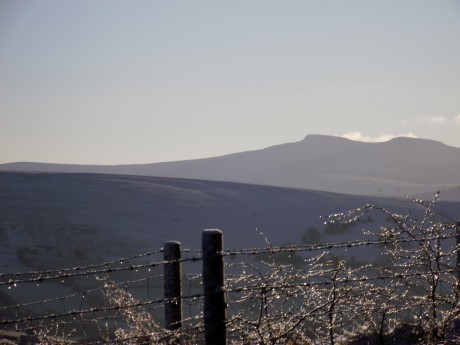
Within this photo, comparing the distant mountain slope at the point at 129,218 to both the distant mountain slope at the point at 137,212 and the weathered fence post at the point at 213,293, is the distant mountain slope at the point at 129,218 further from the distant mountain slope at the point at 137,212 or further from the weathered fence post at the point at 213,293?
the weathered fence post at the point at 213,293

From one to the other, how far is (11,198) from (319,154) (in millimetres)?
149509

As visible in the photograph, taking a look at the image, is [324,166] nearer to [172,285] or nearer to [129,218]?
[129,218]

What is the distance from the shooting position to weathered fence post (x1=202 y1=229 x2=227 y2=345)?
4.66 meters

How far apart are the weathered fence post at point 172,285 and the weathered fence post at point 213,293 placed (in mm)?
988

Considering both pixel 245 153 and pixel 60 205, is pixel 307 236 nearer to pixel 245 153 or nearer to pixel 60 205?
pixel 60 205

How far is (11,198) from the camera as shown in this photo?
41.2 meters

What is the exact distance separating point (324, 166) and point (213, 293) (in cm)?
16514

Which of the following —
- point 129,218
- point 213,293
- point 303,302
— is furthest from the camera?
point 129,218

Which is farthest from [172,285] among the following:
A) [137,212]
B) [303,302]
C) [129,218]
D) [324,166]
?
[324,166]

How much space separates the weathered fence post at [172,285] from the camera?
5723 mm

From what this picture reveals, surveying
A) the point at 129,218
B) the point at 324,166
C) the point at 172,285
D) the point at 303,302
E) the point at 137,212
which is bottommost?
the point at 129,218

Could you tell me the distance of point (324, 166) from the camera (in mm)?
168500

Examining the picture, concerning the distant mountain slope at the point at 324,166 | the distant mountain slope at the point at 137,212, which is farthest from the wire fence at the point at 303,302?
the distant mountain slope at the point at 324,166

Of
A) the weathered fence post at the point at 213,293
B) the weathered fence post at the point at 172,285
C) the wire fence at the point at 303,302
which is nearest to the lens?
the weathered fence post at the point at 213,293
